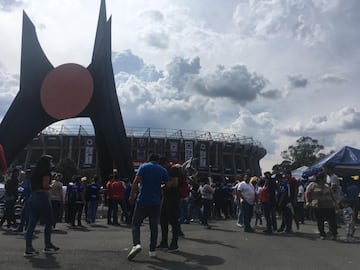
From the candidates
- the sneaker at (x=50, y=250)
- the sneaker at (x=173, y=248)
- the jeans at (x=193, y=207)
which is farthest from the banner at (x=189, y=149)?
the sneaker at (x=50, y=250)

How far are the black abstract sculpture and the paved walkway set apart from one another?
15786mm

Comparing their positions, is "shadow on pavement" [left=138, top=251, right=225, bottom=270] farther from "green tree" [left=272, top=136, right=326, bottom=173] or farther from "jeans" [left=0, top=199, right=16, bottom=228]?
"green tree" [left=272, top=136, right=326, bottom=173]

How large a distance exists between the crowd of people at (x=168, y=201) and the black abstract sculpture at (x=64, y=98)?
942cm

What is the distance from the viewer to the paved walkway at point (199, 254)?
6.54 m

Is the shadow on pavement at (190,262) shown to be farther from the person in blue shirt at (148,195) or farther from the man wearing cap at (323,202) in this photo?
the man wearing cap at (323,202)

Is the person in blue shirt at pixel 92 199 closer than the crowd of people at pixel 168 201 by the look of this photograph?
No

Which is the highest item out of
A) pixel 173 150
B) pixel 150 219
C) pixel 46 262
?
pixel 173 150

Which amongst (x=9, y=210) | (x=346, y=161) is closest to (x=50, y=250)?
(x=9, y=210)

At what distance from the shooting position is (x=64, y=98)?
2555cm

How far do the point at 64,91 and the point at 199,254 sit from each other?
19779mm

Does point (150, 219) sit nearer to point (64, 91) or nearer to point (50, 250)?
point (50, 250)

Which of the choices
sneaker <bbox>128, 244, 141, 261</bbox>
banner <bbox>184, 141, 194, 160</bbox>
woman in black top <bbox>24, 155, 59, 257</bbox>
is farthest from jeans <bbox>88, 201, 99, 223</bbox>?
banner <bbox>184, 141, 194, 160</bbox>

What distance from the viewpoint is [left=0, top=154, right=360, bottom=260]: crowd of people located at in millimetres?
7371

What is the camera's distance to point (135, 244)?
702 centimetres
